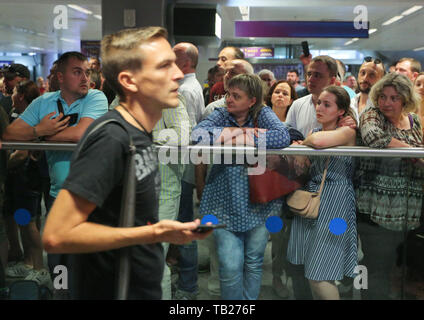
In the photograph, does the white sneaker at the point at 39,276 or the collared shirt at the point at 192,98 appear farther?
the collared shirt at the point at 192,98

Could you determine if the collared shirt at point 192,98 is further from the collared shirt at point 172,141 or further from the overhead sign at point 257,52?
the overhead sign at point 257,52

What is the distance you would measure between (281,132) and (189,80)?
1106 mm

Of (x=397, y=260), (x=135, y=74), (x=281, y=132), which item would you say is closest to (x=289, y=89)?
(x=281, y=132)

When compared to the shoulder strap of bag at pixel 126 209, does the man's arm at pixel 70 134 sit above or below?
above

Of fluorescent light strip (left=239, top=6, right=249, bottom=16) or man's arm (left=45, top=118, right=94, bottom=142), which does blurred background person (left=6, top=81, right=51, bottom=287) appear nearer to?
man's arm (left=45, top=118, right=94, bottom=142)

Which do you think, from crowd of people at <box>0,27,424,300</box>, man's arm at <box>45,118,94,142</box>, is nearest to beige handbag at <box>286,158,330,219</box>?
crowd of people at <box>0,27,424,300</box>

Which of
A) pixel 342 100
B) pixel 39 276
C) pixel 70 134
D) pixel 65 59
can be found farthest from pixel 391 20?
pixel 39 276

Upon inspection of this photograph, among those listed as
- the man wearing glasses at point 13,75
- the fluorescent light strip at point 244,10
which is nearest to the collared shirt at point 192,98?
the man wearing glasses at point 13,75

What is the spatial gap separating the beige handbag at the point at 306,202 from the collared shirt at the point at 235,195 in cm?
10

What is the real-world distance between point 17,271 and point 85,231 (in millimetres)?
1865

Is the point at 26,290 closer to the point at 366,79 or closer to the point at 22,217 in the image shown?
the point at 22,217

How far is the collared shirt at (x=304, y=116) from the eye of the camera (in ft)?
11.8

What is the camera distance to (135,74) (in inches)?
62.2
